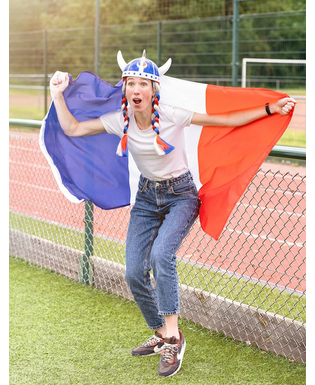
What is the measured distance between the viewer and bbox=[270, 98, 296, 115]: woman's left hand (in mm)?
3660

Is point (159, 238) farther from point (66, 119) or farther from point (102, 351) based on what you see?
point (66, 119)

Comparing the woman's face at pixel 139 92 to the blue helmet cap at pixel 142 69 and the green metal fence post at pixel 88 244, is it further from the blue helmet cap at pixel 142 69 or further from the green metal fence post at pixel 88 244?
the green metal fence post at pixel 88 244

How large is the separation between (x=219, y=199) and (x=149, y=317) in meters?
0.95

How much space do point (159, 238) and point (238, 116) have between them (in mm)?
956

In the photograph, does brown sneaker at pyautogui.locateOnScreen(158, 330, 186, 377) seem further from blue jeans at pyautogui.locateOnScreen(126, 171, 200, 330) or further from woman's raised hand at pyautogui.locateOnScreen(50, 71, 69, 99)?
woman's raised hand at pyautogui.locateOnScreen(50, 71, 69, 99)

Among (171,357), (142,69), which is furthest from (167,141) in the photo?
(171,357)

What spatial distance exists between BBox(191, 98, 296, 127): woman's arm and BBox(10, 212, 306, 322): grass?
54.7 inches

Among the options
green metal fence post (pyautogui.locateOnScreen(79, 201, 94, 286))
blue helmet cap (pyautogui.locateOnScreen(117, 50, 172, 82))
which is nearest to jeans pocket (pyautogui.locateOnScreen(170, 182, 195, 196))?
blue helmet cap (pyautogui.locateOnScreen(117, 50, 172, 82))

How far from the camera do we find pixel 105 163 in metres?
4.46

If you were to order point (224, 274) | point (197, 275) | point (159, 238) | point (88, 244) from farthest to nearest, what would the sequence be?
1. point (88, 244)
2. point (197, 275)
3. point (224, 274)
4. point (159, 238)

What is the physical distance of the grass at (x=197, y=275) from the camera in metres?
4.92

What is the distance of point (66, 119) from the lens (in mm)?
4238
